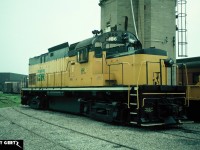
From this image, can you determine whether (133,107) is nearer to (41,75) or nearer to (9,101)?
(41,75)

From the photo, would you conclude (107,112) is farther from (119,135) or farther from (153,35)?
(153,35)

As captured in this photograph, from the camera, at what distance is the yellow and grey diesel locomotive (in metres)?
8.33

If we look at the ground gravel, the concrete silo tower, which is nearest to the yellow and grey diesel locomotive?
the ground gravel

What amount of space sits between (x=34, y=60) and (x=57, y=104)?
4849 millimetres

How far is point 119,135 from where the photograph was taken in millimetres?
7211

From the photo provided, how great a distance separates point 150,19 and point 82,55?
8.74m

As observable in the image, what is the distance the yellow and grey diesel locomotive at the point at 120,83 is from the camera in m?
8.33

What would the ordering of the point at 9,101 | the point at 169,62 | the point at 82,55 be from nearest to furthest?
1. the point at 169,62
2. the point at 82,55
3. the point at 9,101

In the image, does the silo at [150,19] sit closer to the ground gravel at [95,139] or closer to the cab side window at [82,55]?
the cab side window at [82,55]

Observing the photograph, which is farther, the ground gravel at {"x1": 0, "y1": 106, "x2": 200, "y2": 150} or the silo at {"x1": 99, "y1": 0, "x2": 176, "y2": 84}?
the silo at {"x1": 99, "y1": 0, "x2": 176, "y2": 84}

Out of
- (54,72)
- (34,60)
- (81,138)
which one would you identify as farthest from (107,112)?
(34,60)

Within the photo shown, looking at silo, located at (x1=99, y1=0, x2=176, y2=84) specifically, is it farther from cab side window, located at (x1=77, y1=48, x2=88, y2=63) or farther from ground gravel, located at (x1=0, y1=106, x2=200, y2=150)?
ground gravel, located at (x1=0, y1=106, x2=200, y2=150)

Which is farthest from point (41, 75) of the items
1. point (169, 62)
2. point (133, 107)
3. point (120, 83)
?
point (169, 62)

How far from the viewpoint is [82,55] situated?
10828 millimetres
